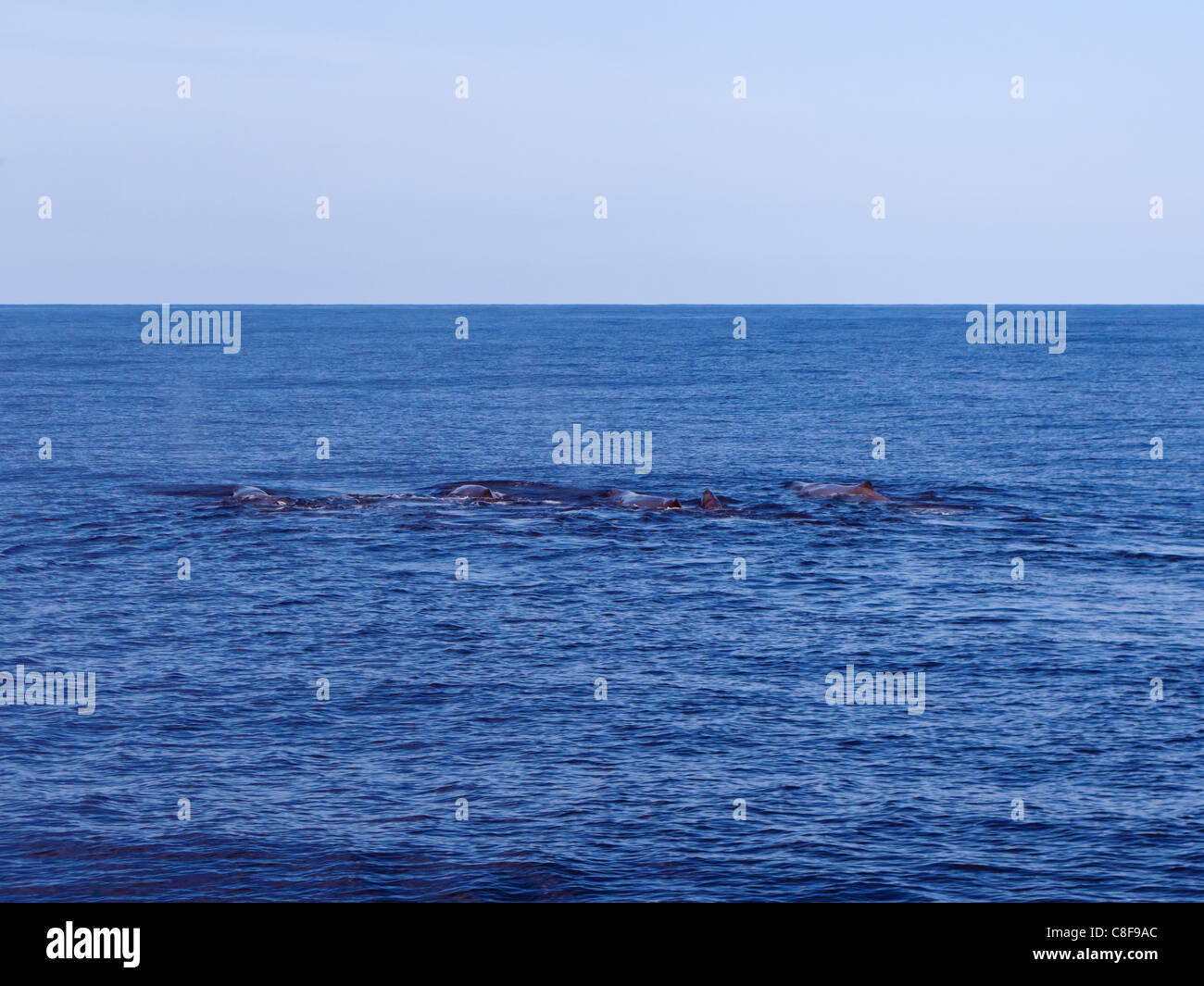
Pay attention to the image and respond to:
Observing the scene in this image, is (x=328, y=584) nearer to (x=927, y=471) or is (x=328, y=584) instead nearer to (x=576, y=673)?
(x=576, y=673)

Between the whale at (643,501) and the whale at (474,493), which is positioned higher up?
the whale at (474,493)

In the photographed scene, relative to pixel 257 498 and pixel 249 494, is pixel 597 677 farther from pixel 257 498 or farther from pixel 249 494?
pixel 249 494

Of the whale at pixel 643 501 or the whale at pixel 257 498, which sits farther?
the whale at pixel 257 498

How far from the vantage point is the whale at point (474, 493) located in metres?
65.4

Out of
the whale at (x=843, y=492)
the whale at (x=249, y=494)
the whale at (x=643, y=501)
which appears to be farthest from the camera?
the whale at (x=843, y=492)

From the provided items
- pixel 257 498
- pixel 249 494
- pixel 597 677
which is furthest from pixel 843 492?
pixel 597 677

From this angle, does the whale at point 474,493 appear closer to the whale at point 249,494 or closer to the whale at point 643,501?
the whale at point 643,501

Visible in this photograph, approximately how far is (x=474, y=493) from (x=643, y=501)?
8.40m

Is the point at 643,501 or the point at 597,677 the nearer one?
the point at 597,677

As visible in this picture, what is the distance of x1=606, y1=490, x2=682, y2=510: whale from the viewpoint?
63.0 metres

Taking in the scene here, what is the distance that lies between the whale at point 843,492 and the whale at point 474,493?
15346 millimetres

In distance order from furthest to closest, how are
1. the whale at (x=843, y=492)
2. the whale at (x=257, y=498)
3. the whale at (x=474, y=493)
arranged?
the whale at (x=474, y=493) → the whale at (x=843, y=492) → the whale at (x=257, y=498)

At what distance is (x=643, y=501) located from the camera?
6394 centimetres

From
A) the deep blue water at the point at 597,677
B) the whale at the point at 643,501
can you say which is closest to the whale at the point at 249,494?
the deep blue water at the point at 597,677
